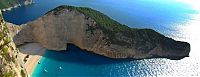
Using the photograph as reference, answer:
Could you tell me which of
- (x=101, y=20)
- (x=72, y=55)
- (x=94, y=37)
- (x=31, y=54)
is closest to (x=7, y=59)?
(x=31, y=54)

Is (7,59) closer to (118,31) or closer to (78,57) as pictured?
(78,57)

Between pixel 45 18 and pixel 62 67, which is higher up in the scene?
pixel 45 18

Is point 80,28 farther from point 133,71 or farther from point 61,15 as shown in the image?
point 133,71

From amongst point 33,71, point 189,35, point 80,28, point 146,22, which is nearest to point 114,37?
point 80,28

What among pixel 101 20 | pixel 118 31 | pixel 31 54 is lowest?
pixel 31 54

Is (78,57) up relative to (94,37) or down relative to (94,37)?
down

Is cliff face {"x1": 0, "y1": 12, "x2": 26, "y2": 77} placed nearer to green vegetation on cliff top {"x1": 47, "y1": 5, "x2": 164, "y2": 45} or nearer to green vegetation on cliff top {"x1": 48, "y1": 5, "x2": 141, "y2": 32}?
green vegetation on cliff top {"x1": 47, "y1": 5, "x2": 164, "y2": 45}
